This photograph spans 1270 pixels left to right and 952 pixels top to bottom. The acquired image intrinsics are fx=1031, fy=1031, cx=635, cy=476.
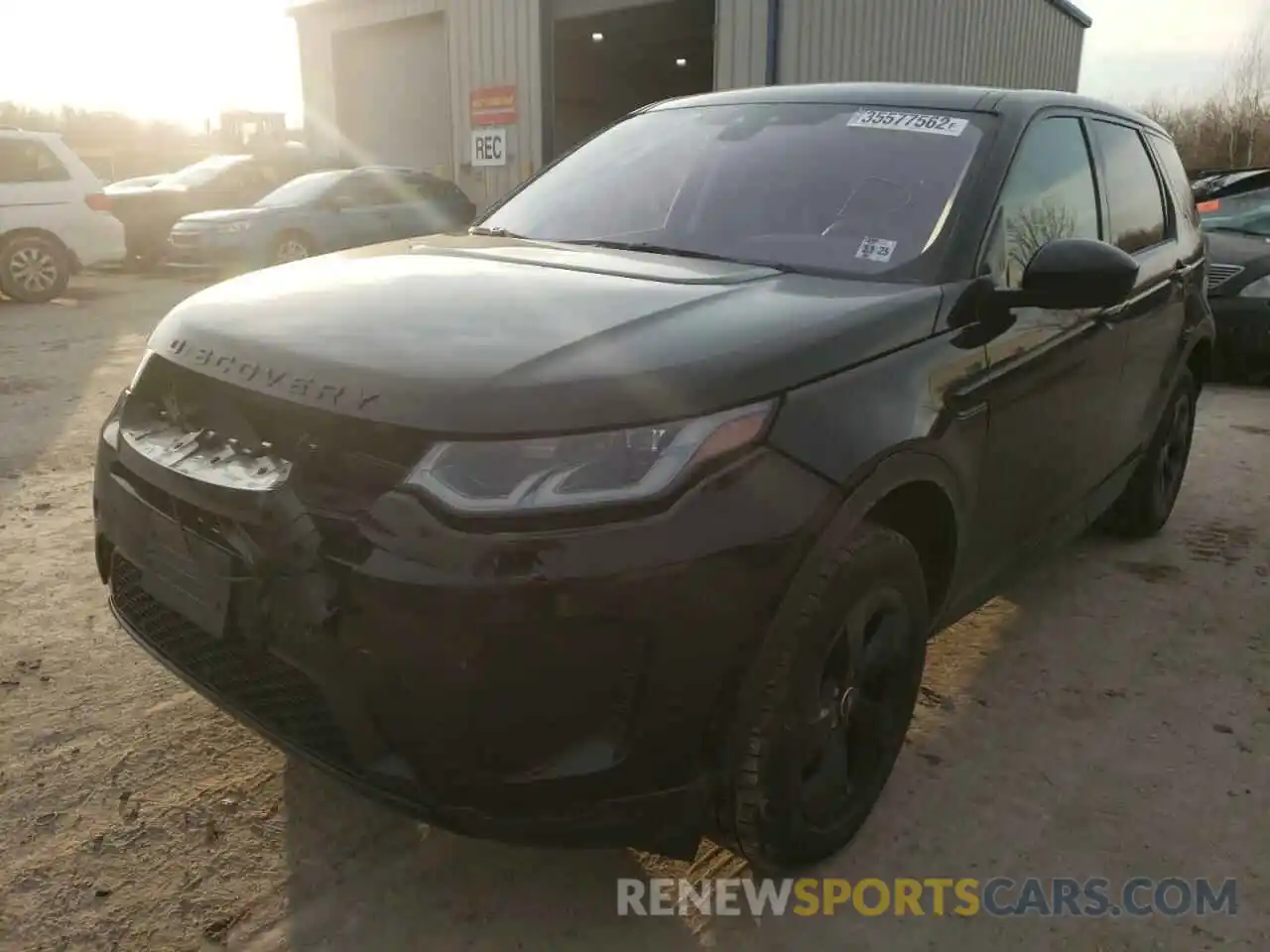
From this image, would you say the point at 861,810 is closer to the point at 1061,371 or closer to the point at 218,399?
the point at 1061,371

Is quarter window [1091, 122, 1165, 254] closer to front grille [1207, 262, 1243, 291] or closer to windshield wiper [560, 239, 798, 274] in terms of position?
windshield wiper [560, 239, 798, 274]

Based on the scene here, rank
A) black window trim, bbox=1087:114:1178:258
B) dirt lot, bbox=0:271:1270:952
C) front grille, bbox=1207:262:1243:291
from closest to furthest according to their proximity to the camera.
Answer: dirt lot, bbox=0:271:1270:952 < black window trim, bbox=1087:114:1178:258 < front grille, bbox=1207:262:1243:291

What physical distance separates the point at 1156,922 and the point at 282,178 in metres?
14.2

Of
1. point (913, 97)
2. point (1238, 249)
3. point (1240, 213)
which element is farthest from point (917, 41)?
point (913, 97)

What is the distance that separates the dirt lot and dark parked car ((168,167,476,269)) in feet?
27.3

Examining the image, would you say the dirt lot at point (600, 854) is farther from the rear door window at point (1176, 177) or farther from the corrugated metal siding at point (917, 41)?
the corrugated metal siding at point (917, 41)

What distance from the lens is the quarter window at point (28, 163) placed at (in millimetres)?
10445

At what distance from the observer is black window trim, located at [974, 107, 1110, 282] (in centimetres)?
253

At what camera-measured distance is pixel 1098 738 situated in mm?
2822

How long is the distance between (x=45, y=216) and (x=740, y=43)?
8.16 metres

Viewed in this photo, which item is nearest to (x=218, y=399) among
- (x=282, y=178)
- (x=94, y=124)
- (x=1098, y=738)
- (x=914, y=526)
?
(x=914, y=526)

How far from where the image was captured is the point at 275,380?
73.4 inches

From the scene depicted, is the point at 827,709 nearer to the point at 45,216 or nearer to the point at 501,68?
the point at 45,216

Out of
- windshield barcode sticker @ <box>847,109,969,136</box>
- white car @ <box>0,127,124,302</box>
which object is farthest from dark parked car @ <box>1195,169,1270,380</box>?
white car @ <box>0,127,124,302</box>
